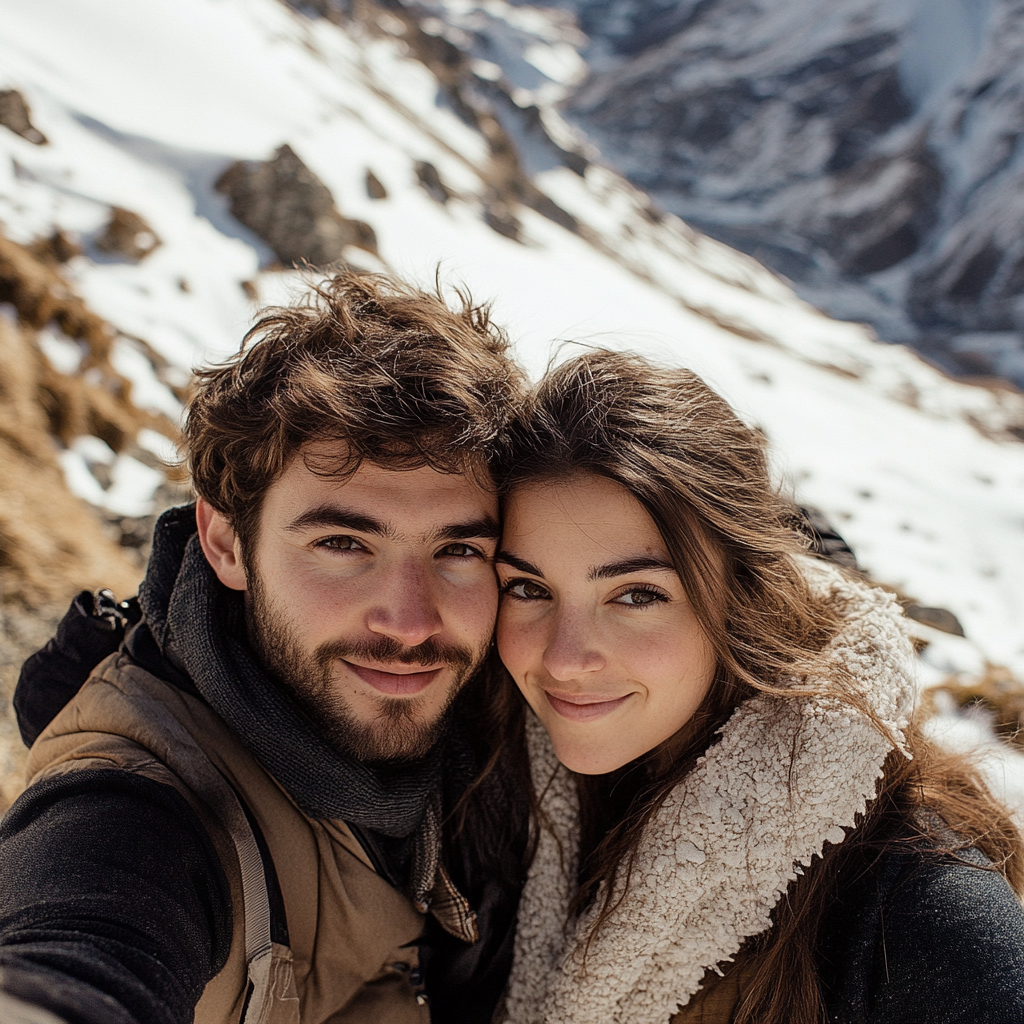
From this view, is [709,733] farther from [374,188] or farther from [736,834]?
[374,188]

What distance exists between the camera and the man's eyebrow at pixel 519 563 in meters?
1.69

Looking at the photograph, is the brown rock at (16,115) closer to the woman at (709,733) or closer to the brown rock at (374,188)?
the brown rock at (374,188)

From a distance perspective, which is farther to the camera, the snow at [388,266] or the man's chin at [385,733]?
the snow at [388,266]

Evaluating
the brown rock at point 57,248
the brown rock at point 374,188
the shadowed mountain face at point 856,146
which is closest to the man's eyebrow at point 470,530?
the brown rock at point 57,248

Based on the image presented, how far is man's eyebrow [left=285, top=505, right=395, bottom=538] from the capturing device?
1.62 m

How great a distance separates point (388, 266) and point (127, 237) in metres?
6.18

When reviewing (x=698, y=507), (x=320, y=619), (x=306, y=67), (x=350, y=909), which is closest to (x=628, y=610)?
(x=698, y=507)

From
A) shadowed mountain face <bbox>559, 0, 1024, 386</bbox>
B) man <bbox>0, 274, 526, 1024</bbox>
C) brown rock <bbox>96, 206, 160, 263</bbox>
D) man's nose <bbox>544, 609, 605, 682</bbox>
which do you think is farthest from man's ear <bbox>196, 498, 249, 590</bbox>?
shadowed mountain face <bbox>559, 0, 1024, 386</bbox>

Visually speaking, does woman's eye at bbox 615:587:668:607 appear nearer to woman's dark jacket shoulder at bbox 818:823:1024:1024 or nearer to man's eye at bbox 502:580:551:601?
man's eye at bbox 502:580:551:601

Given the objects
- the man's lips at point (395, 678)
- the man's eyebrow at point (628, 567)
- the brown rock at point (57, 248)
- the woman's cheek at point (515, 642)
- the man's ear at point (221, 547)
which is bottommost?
the brown rock at point (57, 248)

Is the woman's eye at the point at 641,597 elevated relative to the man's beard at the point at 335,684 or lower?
elevated

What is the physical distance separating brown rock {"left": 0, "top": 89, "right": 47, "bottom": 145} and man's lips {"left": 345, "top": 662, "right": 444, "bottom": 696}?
10.6 metres

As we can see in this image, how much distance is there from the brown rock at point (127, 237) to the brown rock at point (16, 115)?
1437 mm

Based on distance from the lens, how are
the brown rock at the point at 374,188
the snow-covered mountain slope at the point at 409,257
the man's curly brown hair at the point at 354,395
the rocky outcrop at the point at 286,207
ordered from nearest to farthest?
the man's curly brown hair at the point at 354,395 → the snow-covered mountain slope at the point at 409,257 → the rocky outcrop at the point at 286,207 → the brown rock at the point at 374,188
